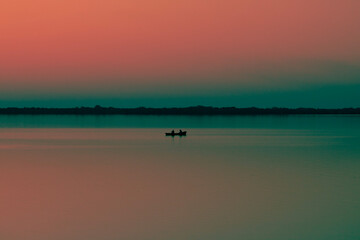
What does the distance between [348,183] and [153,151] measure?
17.8 meters

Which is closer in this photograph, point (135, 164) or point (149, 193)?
point (149, 193)

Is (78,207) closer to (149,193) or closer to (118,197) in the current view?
(118,197)

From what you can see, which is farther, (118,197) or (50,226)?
(118,197)

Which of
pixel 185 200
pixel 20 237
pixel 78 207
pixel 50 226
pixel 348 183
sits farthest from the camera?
pixel 348 183

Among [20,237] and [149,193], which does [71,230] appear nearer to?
[20,237]

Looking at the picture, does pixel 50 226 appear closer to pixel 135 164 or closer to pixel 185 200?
pixel 185 200

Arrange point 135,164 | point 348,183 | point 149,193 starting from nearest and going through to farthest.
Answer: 1. point 149,193
2. point 348,183
3. point 135,164

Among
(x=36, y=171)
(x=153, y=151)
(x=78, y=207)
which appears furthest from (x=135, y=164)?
(x=78, y=207)

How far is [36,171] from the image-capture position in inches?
969

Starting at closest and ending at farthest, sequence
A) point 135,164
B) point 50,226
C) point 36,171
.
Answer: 1. point 50,226
2. point 36,171
3. point 135,164

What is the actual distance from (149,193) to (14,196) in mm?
4282

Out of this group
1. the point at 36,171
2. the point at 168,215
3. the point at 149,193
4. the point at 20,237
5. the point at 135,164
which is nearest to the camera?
the point at 20,237

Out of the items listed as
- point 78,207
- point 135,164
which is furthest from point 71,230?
point 135,164

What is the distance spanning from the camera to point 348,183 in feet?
68.4
